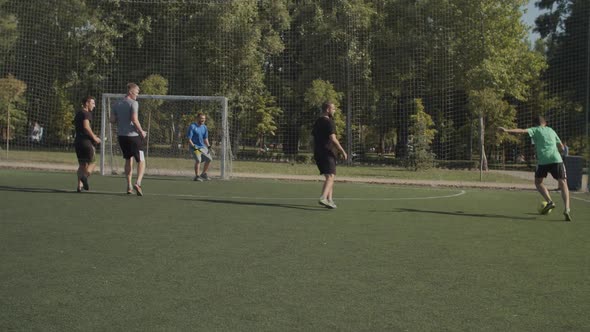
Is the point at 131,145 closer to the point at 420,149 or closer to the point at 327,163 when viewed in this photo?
the point at 327,163

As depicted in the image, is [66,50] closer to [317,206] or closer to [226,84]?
[226,84]

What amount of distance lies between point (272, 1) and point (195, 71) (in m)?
7.20

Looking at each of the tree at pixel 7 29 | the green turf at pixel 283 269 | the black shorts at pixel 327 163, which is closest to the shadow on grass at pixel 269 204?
the green turf at pixel 283 269

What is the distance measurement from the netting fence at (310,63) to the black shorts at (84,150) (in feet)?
59.1

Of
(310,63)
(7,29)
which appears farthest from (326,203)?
(7,29)

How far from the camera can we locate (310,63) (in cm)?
3328

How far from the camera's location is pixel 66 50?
33.3 meters

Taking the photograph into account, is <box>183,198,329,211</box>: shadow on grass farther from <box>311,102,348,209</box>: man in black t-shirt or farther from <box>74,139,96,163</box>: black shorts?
<box>74,139,96,163</box>: black shorts

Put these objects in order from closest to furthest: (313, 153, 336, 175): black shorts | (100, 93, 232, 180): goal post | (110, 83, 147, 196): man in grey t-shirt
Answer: (313, 153, 336, 175): black shorts → (110, 83, 147, 196): man in grey t-shirt → (100, 93, 232, 180): goal post

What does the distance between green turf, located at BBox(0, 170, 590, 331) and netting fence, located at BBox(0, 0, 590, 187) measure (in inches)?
834

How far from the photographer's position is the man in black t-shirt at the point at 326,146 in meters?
11.3

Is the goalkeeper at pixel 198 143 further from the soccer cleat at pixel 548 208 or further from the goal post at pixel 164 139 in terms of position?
the soccer cleat at pixel 548 208

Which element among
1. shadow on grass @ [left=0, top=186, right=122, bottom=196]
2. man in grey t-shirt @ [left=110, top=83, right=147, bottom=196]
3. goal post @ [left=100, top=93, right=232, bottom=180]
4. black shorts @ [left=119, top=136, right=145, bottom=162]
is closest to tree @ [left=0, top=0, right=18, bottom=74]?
goal post @ [left=100, top=93, right=232, bottom=180]

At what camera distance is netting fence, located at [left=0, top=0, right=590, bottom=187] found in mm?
31219
